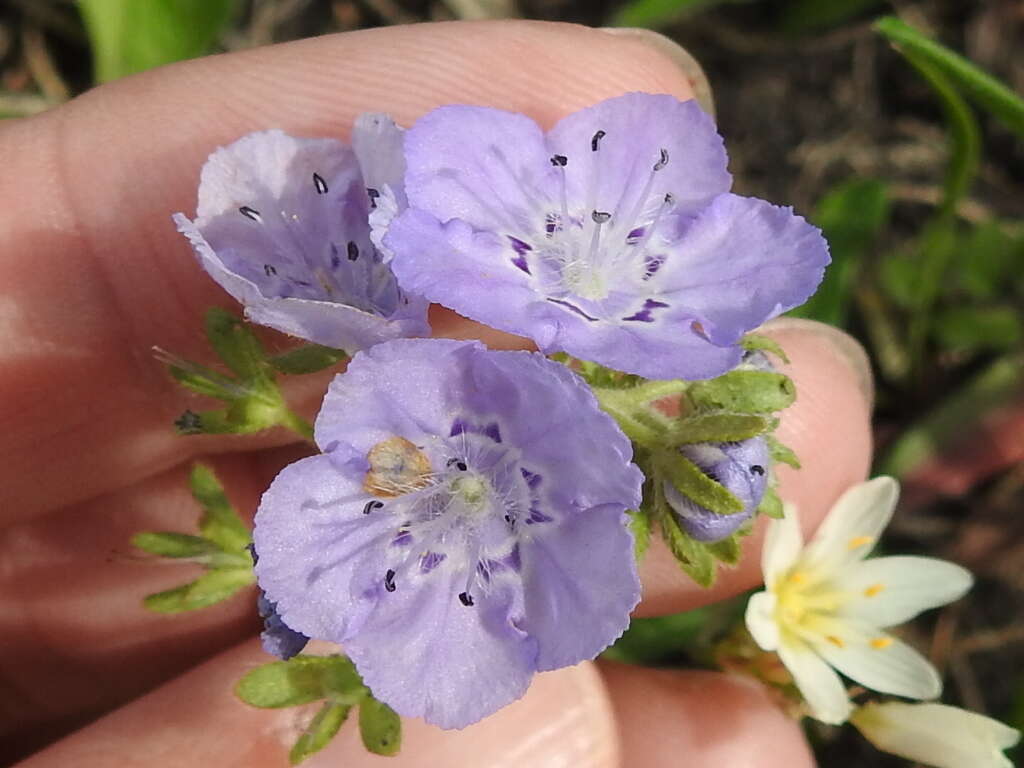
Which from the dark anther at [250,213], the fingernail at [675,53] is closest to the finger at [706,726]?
the fingernail at [675,53]

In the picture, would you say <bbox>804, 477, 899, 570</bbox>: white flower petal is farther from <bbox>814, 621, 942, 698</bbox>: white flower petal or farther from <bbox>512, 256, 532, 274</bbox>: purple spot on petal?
<bbox>512, 256, 532, 274</bbox>: purple spot on petal

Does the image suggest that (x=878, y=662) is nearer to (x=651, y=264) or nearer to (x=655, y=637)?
(x=655, y=637)

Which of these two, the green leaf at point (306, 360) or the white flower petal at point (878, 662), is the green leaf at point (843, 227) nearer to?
the white flower petal at point (878, 662)

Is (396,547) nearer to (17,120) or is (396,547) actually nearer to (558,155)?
(558,155)

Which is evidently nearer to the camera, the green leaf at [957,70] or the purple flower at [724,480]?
the purple flower at [724,480]

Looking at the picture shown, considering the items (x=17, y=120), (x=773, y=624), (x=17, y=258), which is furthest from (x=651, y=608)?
(x=17, y=120)

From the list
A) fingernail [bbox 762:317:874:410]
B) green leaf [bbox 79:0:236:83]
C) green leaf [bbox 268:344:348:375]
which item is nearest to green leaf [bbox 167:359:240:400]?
green leaf [bbox 268:344:348:375]
